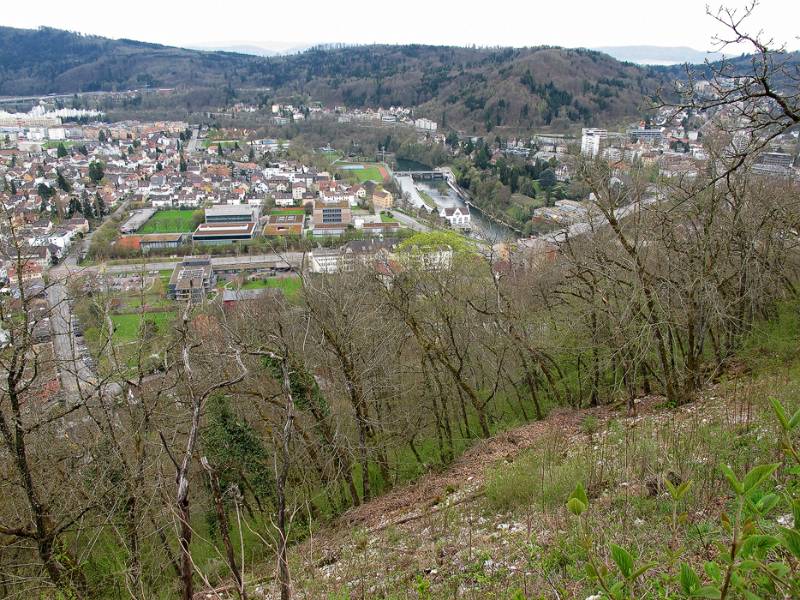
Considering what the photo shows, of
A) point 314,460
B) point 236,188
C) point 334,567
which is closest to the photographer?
point 334,567

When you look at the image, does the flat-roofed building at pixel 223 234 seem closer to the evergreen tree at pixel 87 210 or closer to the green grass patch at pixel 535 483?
Answer: the evergreen tree at pixel 87 210

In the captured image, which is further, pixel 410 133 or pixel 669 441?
pixel 410 133

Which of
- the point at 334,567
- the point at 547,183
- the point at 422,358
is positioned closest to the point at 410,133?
the point at 547,183

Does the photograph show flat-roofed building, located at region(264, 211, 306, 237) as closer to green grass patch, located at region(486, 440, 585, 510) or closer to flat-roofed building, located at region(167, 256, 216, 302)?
flat-roofed building, located at region(167, 256, 216, 302)

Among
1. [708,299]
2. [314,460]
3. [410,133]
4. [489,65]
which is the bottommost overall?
[314,460]

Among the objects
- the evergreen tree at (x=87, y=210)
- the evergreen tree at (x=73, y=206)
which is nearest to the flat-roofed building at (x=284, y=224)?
the evergreen tree at (x=87, y=210)

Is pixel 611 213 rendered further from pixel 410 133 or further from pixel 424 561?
pixel 410 133
